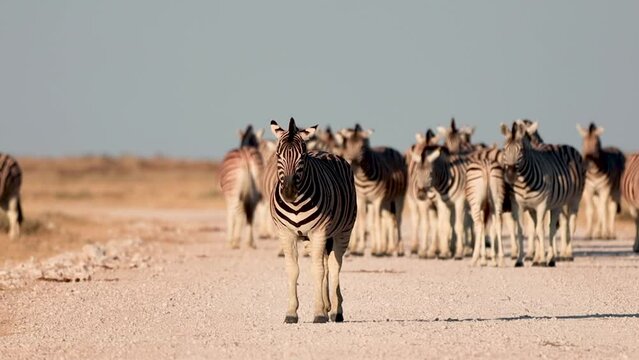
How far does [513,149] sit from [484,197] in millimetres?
1111

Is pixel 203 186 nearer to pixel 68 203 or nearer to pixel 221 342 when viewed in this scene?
pixel 68 203

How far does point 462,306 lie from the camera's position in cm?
1888

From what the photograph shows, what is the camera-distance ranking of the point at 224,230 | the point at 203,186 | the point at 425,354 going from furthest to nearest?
the point at 203,186 → the point at 224,230 → the point at 425,354

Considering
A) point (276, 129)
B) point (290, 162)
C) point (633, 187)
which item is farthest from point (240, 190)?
point (290, 162)

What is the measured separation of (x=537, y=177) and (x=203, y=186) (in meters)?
67.8

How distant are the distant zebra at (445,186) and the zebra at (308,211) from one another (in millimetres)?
11829

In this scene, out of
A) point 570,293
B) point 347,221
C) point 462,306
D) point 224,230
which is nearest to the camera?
point 347,221

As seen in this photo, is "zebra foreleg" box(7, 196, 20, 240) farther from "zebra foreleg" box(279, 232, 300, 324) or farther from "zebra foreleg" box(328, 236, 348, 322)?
"zebra foreleg" box(279, 232, 300, 324)

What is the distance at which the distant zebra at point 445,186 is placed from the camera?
28781mm

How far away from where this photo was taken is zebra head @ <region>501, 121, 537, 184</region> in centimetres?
2731

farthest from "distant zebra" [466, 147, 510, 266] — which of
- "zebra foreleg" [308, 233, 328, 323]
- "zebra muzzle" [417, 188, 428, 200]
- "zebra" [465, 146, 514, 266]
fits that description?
"zebra foreleg" [308, 233, 328, 323]

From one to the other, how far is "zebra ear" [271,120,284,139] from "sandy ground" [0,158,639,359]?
85.4 inches

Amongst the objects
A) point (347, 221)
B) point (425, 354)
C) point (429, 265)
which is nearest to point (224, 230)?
point (429, 265)

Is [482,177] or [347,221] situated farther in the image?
[482,177]
